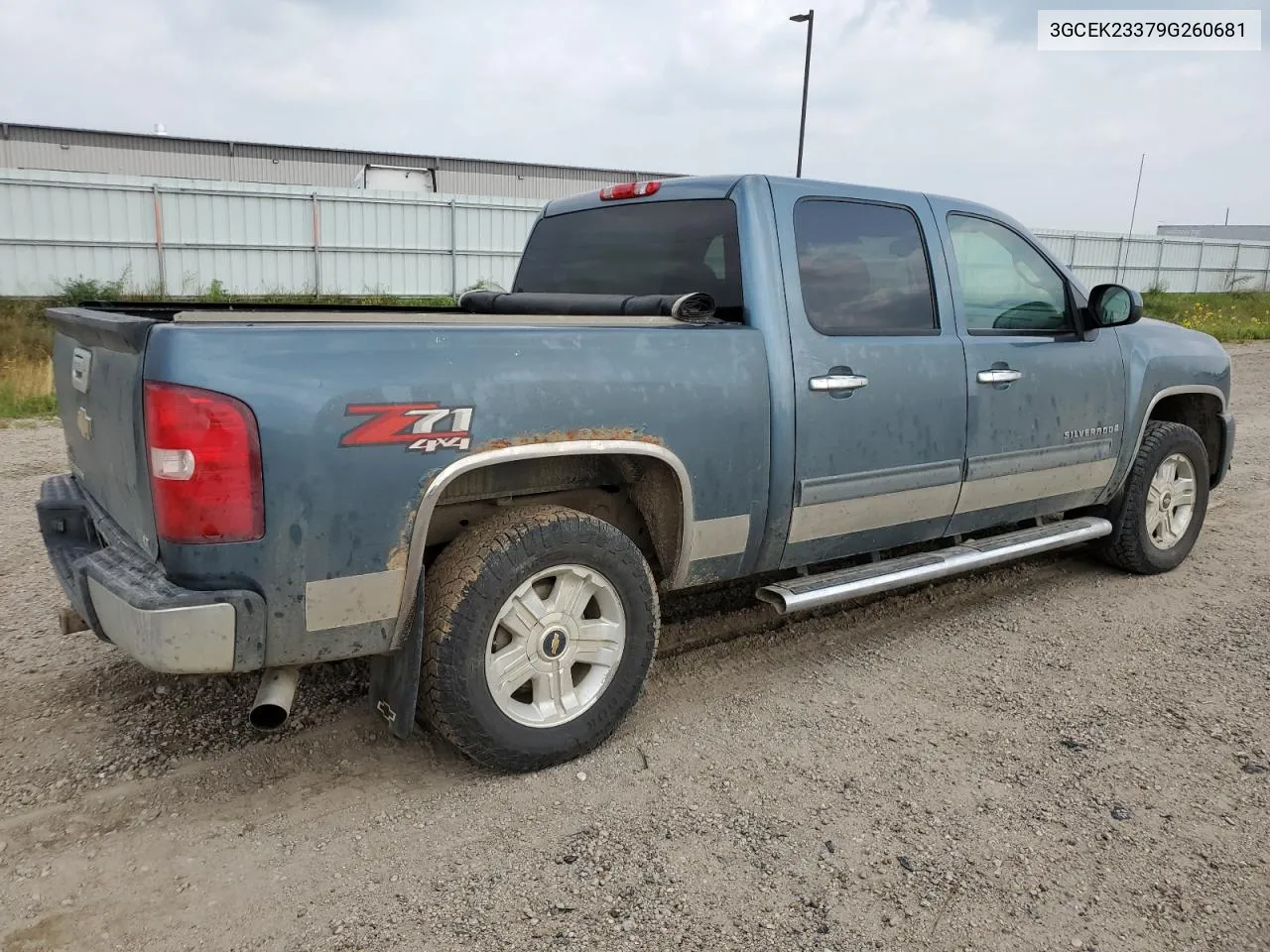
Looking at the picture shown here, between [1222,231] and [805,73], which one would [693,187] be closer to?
[805,73]

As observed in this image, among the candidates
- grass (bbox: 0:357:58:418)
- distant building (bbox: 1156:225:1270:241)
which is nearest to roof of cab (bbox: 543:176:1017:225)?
grass (bbox: 0:357:58:418)

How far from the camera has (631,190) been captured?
4141 mm

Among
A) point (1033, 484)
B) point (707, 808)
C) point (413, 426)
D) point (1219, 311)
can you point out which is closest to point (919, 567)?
Result: point (1033, 484)

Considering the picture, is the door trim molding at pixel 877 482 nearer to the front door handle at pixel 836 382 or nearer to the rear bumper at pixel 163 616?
the front door handle at pixel 836 382

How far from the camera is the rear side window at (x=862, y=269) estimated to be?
3721mm

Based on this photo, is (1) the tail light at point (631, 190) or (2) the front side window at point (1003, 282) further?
(2) the front side window at point (1003, 282)

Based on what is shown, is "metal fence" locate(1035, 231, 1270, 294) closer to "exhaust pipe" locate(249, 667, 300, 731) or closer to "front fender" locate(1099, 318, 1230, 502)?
"front fender" locate(1099, 318, 1230, 502)

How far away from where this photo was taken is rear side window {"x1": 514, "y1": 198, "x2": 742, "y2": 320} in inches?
144

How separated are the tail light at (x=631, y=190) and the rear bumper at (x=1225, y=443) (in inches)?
139

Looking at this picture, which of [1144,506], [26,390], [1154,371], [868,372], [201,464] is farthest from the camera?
[26,390]

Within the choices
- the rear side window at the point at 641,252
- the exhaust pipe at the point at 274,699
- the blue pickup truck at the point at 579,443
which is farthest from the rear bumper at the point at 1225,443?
the exhaust pipe at the point at 274,699

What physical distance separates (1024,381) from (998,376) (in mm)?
200

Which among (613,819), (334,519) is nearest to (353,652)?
(334,519)

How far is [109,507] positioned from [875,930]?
8.16 ft
